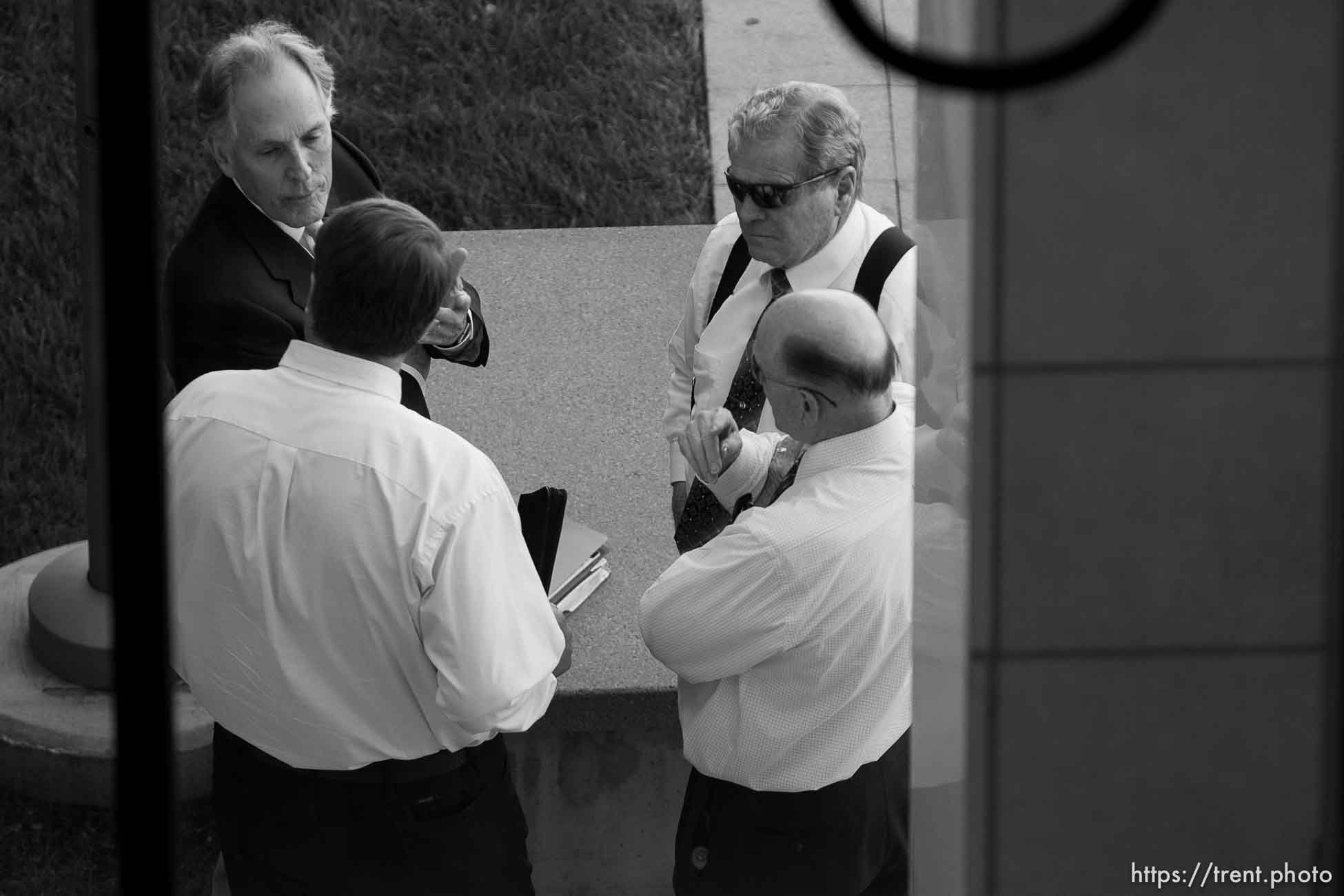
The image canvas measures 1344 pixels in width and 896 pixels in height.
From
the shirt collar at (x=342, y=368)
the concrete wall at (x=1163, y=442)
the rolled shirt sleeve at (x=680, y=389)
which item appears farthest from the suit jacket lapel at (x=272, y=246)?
the concrete wall at (x=1163, y=442)

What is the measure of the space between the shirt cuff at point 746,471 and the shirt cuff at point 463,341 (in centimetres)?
74

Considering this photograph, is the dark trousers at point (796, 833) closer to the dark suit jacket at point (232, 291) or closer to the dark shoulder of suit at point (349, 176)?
the dark suit jacket at point (232, 291)

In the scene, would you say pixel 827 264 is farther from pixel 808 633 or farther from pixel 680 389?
pixel 808 633

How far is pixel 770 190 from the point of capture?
3406 mm

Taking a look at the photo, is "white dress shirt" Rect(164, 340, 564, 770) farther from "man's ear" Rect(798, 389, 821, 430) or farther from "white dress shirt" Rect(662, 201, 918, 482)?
"white dress shirt" Rect(662, 201, 918, 482)

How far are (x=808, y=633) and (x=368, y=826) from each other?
0.82m

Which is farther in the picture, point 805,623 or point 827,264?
point 827,264

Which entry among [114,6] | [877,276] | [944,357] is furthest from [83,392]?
[114,6]

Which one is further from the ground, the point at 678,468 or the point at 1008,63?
the point at 1008,63

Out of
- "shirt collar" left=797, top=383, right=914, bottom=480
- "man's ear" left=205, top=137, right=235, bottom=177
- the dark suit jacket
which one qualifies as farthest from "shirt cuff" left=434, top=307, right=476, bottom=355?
"shirt collar" left=797, top=383, right=914, bottom=480

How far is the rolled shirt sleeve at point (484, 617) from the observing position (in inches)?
105

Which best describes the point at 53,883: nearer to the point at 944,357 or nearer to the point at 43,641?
the point at 43,641

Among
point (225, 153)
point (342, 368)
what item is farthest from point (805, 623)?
point (225, 153)

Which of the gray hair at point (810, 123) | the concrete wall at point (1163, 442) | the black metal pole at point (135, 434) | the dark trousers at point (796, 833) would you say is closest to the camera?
the black metal pole at point (135, 434)
